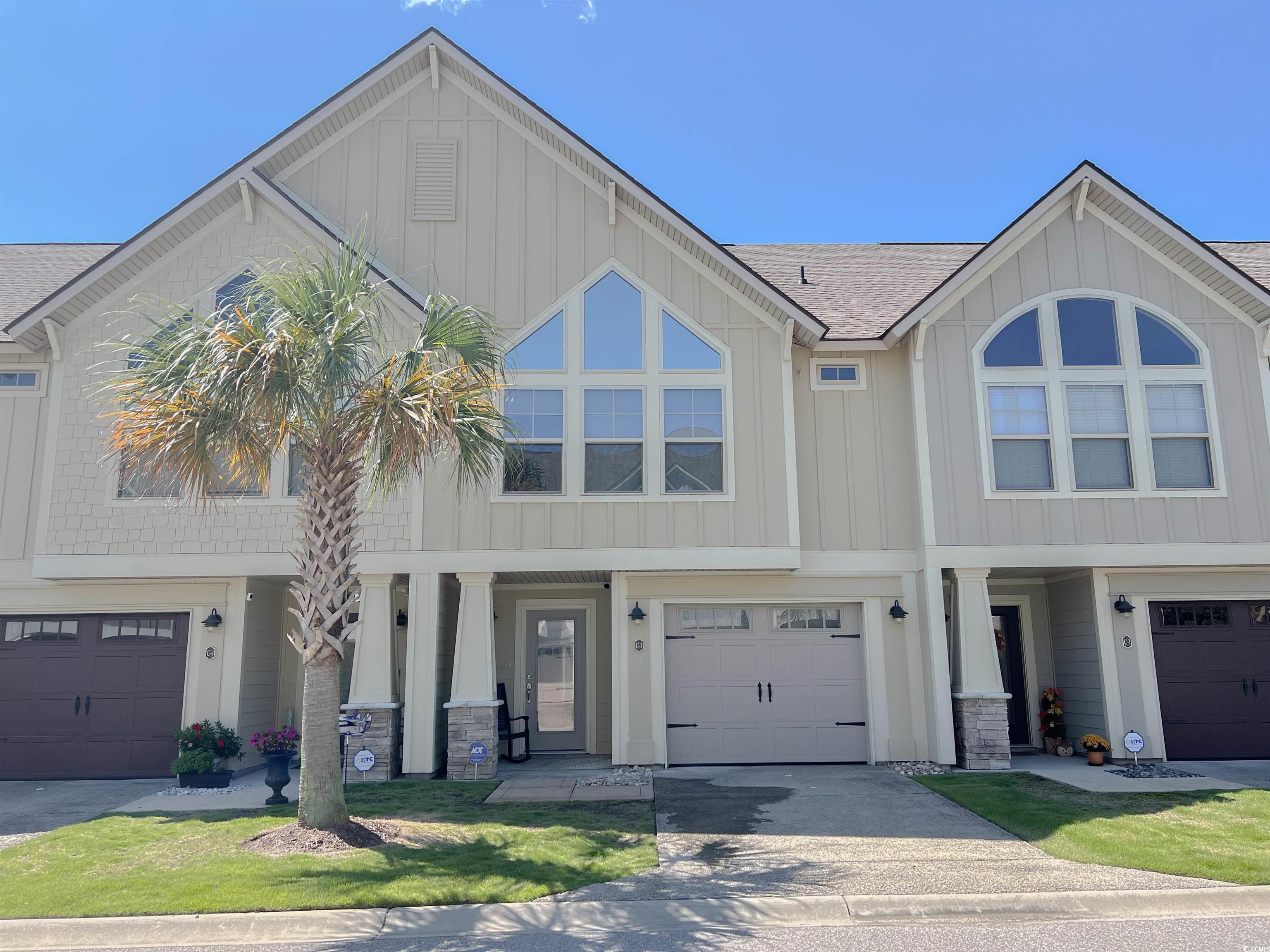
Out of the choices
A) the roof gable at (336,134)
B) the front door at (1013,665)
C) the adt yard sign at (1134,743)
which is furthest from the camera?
the front door at (1013,665)

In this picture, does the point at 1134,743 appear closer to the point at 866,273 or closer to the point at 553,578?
the point at 553,578

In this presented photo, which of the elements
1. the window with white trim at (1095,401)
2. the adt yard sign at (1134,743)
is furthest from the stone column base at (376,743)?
the adt yard sign at (1134,743)

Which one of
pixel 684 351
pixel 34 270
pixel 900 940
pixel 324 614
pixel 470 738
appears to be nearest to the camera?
pixel 900 940

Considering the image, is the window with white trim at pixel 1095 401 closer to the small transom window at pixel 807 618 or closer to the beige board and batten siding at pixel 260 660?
the small transom window at pixel 807 618

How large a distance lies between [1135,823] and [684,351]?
8097 millimetres

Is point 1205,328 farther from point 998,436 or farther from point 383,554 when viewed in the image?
point 383,554

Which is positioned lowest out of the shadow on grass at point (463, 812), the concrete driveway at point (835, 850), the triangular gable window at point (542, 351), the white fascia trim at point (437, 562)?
the concrete driveway at point (835, 850)

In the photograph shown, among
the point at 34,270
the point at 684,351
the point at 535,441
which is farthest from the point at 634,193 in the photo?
the point at 34,270

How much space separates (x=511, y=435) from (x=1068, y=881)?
29.4 ft

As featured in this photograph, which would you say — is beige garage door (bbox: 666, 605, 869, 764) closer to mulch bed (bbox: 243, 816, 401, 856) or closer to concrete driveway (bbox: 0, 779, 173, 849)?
mulch bed (bbox: 243, 816, 401, 856)

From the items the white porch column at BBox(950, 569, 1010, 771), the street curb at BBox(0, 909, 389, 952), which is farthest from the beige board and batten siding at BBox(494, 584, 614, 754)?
the street curb at BBox(0, 909, 389, 952)

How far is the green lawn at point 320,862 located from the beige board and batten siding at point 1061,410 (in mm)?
6575

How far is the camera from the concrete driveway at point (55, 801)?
1005cm

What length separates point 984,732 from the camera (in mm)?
13000
